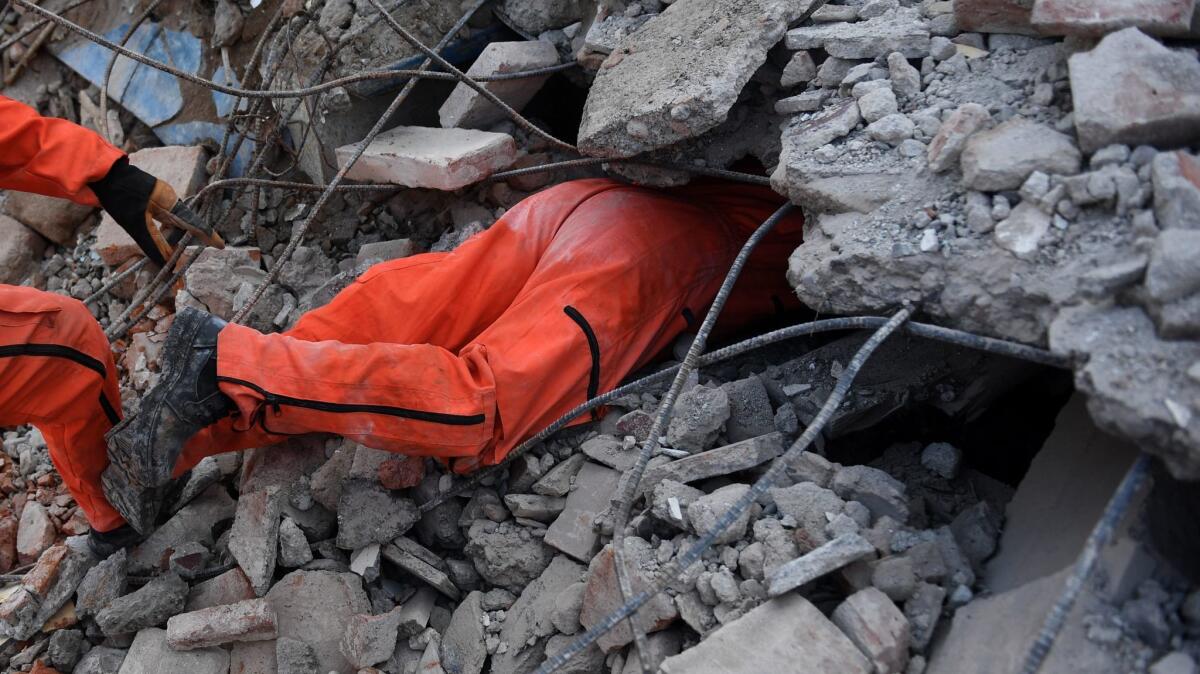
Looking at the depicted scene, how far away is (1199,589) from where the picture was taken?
173cm

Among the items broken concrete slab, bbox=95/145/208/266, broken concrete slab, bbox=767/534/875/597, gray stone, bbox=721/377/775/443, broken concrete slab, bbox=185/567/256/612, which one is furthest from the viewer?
broken concrete slab, bbox=95/145/208/266

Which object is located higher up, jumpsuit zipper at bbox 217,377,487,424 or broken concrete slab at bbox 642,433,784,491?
jumpsuit zipper at bbox 217,377,487,424

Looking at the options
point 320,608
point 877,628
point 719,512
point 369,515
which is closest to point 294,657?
point 320,608

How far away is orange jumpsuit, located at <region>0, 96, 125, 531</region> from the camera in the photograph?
2480mm

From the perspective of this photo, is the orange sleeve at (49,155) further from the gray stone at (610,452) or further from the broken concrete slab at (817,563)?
the broken concrete slab at (817,563)

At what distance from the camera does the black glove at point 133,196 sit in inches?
112

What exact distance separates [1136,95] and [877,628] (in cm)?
126

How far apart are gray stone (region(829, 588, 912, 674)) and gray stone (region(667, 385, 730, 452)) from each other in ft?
2.25

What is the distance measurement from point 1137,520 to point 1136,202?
638 mm

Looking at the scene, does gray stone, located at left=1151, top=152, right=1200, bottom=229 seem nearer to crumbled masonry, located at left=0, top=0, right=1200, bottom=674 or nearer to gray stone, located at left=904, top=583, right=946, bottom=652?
crumbled masonry, located at left=0, top=0, right=1200, bottom=674

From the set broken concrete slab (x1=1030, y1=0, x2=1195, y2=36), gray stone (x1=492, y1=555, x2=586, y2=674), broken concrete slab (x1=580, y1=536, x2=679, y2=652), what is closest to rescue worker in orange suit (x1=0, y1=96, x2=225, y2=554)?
gray stone (x1=492, y1=555, x2=586, y2=674)

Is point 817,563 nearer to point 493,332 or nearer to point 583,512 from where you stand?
point 583,512

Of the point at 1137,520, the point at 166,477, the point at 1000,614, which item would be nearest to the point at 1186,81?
the point at 1137,520

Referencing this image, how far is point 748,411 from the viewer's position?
263cm
